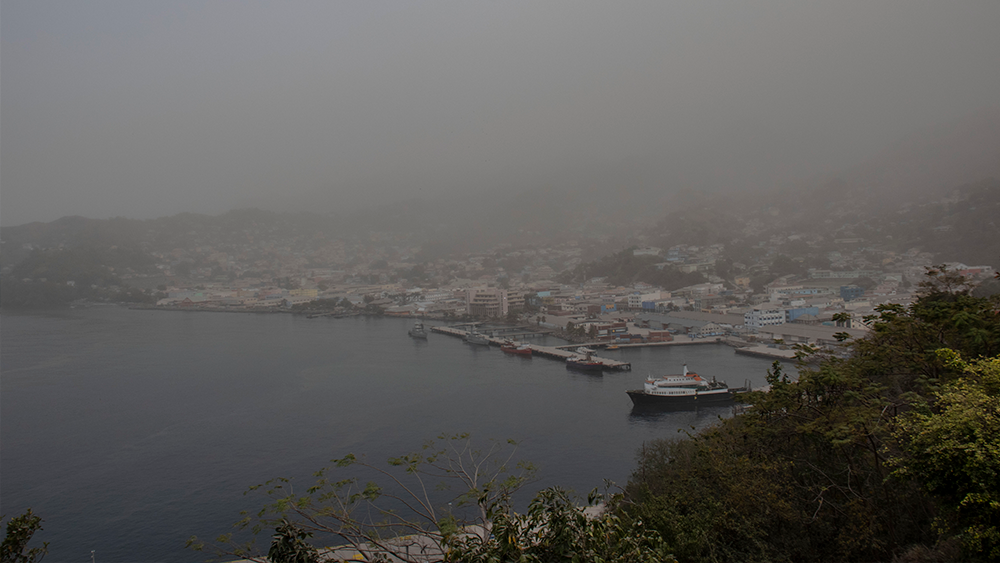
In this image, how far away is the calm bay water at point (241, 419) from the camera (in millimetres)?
5215

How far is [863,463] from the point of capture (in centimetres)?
261

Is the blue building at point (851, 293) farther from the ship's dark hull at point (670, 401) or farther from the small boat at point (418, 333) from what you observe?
the small boat at point (418, 333)

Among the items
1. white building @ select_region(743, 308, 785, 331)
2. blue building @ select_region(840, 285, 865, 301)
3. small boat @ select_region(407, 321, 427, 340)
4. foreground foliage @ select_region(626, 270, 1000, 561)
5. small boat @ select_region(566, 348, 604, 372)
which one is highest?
foreground foliage @ select_region(626, 270, 1000, 561)

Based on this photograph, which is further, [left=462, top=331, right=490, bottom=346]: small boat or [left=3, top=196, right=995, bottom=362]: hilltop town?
[left=3, top=196, right=995, bottom=362]: hilltop town

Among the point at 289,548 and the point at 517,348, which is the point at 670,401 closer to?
the point at 517,348

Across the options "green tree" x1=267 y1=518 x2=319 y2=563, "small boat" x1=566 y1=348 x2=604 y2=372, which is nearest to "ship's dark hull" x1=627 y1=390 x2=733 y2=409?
"small boat" x1=566 y1=348 x2=604 y2=372

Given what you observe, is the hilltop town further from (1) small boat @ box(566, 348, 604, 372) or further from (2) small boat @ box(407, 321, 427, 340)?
(2) small boat @ box(407, 321, 427, 340)

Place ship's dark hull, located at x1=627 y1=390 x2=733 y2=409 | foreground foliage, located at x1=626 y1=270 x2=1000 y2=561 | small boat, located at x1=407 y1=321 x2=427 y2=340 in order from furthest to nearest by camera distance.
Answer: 1. small boat, located at x1=407 y1=321 x2=427 y2=340
2. ship's dark hull, located at x1=627 y1=390 x2=733 y2=409
3. foreground foliage, located at x1=626 y1=270 x2=1000 y2=561

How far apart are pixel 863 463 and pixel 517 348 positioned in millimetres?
10906

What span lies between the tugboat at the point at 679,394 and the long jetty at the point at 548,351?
2.68m

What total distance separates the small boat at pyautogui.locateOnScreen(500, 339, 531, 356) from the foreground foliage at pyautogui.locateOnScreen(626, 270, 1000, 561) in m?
10.0

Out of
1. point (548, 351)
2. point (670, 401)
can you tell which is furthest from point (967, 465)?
point (548, 351)

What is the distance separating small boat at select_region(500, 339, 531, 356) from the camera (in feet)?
42.9

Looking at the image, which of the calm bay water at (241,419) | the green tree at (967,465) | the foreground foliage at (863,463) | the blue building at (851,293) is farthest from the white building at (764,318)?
the green tree at (967,465)
